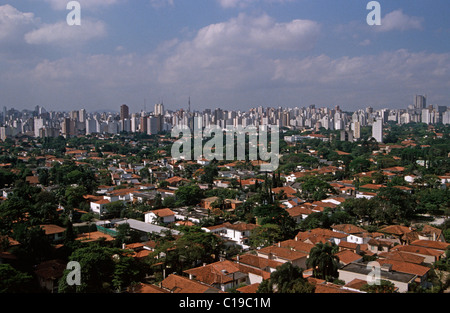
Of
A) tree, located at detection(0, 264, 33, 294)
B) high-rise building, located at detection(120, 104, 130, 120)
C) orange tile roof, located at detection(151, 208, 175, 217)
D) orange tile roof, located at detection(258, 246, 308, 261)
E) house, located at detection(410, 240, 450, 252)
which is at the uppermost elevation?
high-rise building, located at detection(120, 104, 130, 120)

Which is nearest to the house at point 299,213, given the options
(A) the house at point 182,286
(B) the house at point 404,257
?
(B) the house at point 404,257

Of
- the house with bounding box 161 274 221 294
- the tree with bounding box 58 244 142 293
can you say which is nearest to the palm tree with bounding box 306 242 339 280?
the house with bounding box 161 274 221 294

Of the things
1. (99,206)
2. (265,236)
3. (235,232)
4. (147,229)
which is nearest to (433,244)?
(265,236)

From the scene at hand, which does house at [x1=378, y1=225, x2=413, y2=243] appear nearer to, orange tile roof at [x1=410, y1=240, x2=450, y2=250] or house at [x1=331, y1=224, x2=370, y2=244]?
house at [x1=331, y1=224, x2=370, y2=244]

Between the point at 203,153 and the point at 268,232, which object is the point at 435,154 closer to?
the point at 203,153
